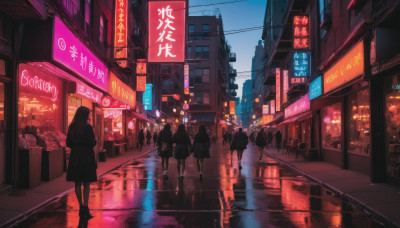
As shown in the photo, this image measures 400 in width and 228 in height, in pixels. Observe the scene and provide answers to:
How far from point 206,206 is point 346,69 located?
26.3ft

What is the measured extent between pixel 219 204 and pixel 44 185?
5565mm

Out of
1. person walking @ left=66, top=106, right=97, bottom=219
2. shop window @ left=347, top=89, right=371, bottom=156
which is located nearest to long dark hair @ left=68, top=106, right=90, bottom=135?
person walking @ left=66, top=106, right=97, bottom=219

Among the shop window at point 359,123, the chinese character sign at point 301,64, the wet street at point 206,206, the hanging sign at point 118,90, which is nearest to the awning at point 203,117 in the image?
the hanging sign at point 118,90

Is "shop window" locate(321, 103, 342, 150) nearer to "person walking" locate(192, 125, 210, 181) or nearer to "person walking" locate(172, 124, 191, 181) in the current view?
"person walking" locate(192, 125, 210, 181)

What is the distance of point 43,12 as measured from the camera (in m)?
9.45

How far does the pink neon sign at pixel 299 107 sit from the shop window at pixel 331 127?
1016 mm

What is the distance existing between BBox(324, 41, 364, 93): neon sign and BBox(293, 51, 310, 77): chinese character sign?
25.0ft

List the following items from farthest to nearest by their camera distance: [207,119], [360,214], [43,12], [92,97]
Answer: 1. [207,119]
2. [92,97]
3. [43,12]
4. [360,214]

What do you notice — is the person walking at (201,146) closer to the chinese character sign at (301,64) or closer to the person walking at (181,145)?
the person walking at (181,145)

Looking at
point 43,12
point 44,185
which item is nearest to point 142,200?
point 44,185

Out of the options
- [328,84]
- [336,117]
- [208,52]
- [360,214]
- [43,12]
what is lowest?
[360,214]

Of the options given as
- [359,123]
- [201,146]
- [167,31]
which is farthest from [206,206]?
[167,31]

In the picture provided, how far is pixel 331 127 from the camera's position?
61.2ft

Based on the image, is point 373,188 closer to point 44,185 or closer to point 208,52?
point 44,185
